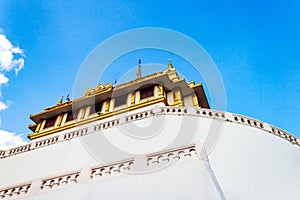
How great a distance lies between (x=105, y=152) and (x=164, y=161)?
389 cm

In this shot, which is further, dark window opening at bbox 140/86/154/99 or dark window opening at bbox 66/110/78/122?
dark window opening at bbox 66/110/78/122

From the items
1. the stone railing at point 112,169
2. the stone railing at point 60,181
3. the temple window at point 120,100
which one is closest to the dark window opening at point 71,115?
the temple window at point 120,100

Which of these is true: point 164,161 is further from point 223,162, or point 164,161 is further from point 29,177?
point 29,177

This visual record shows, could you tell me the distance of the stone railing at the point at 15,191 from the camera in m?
5.01

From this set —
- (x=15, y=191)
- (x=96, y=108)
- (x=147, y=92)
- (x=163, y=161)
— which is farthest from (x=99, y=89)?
(x=163, y=161)

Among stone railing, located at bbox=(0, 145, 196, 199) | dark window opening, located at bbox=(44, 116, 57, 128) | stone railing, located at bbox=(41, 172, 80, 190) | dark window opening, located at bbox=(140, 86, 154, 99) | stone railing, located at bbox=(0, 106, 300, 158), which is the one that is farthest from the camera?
dark window opening, located at bbox=(44, 116, 57, 128)

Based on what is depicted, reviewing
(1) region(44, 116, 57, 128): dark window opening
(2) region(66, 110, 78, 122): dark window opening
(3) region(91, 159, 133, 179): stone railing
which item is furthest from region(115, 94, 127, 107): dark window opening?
(3) region(91, 159, 133, 179): stone railing

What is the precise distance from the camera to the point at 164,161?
14.8ft

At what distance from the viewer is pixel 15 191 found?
507 cm

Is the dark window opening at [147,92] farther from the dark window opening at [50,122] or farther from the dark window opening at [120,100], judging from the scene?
the dark window opening at [50,122]

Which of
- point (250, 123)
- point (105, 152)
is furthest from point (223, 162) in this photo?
point (105, 152)

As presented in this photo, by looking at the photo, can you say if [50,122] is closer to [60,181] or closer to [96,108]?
[96,108]

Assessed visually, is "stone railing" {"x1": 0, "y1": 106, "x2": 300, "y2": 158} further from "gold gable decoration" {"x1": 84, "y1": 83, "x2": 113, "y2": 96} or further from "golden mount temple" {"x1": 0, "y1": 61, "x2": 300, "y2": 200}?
"gold gable decoration" {"x1": 84, "y1": 83, "x2": 113, "y2": 96}

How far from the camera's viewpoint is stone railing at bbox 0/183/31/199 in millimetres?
5008
